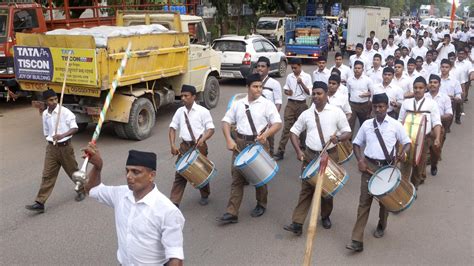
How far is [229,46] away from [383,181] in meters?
11.9

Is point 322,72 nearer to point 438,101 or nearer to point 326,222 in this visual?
point 438,101

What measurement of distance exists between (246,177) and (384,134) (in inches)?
63.8

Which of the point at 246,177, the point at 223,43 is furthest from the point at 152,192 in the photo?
the point at 223,43

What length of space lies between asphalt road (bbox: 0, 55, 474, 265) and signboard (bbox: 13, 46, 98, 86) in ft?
4.70

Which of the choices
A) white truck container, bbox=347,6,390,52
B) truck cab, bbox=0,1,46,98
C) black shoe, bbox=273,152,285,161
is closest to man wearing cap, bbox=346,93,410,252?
black shoe, bbox=273,152,285,161

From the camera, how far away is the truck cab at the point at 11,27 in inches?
474

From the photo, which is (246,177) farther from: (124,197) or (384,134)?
(124,197)

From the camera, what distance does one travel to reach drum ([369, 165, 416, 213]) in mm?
5008

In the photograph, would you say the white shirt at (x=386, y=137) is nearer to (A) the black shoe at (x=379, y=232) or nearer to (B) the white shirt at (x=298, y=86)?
(A) the black shoe at (x=379, y=232)

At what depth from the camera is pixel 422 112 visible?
21.9 feet

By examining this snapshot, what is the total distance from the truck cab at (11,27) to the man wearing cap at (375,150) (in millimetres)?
9572

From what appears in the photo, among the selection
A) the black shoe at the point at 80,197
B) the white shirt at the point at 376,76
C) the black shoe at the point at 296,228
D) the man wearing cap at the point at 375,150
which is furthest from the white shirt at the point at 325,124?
the white shirt at the point at 376,76

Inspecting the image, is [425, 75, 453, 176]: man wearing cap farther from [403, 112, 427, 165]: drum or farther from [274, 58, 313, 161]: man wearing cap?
[274, 58, 313, 161]: man wearing cap

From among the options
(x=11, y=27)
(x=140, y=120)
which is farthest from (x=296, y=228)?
(x=11, y=27)
